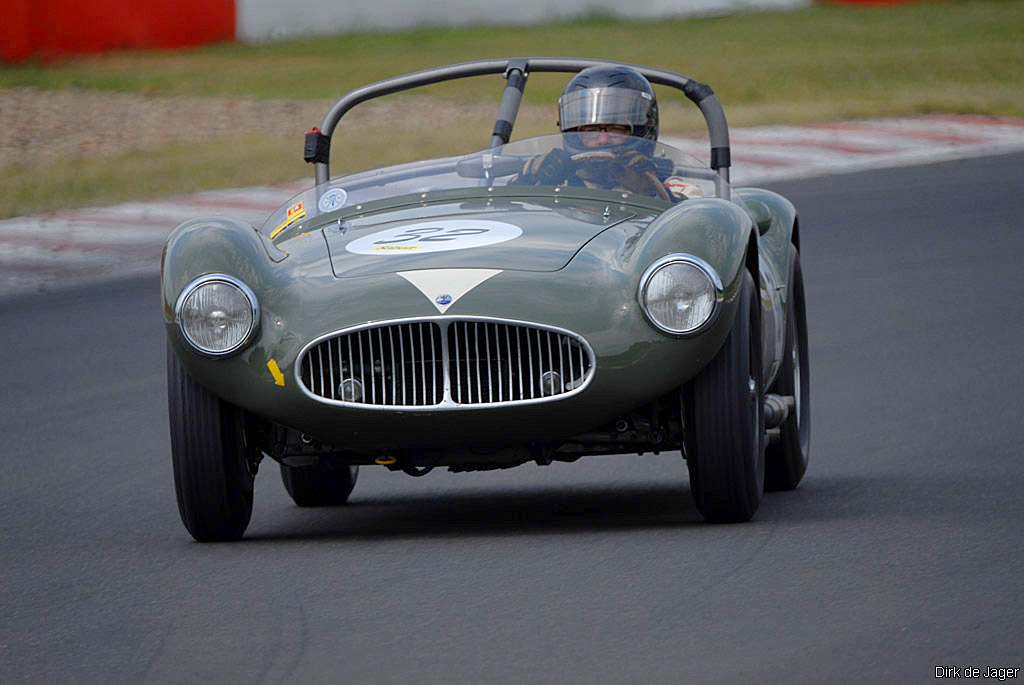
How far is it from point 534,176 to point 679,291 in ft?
4.06

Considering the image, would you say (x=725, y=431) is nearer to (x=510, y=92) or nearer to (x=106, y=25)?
(x=510, y=92)

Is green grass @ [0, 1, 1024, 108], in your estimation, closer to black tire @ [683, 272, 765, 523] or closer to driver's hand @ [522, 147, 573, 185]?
driver's hand @ [522, 147, 573, 185]

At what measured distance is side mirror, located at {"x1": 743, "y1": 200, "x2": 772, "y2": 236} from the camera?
19.5ft

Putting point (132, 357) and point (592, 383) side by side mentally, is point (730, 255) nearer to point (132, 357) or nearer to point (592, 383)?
point (592, 383)

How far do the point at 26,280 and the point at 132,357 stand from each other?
2.62 m

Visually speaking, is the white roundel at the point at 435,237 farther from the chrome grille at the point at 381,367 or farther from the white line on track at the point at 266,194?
the white line on track at the point at 266,194

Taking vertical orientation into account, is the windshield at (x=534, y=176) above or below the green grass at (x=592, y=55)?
above

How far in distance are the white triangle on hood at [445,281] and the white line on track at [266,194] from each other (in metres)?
5.94

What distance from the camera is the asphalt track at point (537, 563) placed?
349 centimetres

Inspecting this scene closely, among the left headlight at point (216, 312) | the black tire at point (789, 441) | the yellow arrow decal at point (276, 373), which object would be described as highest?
the left headlight at point (216, 312)

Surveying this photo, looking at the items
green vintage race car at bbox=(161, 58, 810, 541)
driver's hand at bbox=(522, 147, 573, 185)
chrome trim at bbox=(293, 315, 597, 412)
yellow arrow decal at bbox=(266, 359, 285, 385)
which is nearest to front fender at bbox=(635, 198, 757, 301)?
green vintage race car at bbox=(161, 58, 810, 541)

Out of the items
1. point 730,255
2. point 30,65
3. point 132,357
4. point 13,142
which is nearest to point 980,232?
point 132,357

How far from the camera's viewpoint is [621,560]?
4379mm

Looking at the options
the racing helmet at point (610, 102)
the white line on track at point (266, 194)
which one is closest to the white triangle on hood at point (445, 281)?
the racing helmet at point (610, 102)
